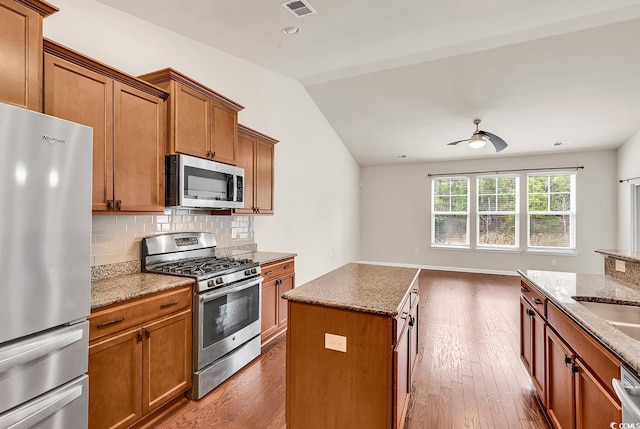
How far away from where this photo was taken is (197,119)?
264 cm

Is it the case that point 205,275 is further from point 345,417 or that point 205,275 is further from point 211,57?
point 211,57

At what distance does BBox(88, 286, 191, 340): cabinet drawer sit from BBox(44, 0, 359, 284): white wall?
1837 mm

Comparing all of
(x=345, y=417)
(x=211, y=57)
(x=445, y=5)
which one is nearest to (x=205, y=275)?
(x=345, y=417)

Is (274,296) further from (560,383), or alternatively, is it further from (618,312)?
(618,312)

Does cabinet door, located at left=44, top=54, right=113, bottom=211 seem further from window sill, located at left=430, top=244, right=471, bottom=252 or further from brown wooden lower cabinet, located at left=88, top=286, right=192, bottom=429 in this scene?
window sill, located at left=430, top=244, right=471, bottom=252

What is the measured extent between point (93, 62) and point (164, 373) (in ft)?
6.77

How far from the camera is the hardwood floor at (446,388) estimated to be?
2116 mm

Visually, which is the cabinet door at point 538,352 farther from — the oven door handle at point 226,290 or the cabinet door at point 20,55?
the cabinet door at point 20,55

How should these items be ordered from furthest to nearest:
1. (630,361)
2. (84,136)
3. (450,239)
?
1. (450,239)
2. (84,136)
3. (630,361)

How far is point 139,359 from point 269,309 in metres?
1.46

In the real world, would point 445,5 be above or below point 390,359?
above

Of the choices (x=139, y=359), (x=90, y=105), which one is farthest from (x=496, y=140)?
(x=139, y=359)

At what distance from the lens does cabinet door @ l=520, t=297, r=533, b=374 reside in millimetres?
2383

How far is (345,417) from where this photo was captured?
5.47 ft
